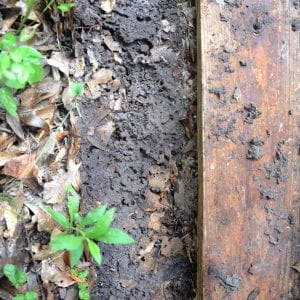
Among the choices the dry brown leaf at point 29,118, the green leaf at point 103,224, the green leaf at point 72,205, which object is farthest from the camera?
the dry brown leaf at point 29,118

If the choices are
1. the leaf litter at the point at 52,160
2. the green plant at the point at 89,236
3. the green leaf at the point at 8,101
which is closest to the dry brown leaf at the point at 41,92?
the leaf litter at the point at 52,160

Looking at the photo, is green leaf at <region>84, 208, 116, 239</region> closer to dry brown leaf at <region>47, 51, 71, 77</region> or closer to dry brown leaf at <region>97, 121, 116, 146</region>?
dry brown leaf at <region>97, 121, 116, 146</region>

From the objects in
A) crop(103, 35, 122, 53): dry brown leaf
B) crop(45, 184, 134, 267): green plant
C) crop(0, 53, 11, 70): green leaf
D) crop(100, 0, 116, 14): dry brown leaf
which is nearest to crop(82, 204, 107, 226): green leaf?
crop(45, 184, 134, 267): green plant

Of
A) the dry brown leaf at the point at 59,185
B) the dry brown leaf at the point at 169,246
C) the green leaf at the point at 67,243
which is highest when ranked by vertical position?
the green leaf at the point at 67,243

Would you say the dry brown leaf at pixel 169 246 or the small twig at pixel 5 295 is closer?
the small twig at pixel 5 295

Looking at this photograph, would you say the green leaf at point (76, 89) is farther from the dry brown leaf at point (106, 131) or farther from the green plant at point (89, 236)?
the green plant at point (89, 236)

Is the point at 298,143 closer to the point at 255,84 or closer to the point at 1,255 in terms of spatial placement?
the point at 255,84

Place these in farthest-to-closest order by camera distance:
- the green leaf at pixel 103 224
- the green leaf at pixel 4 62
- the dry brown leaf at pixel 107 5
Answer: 1. the dry brown leaf at pixel 107 5
2. the green leaf at pixel 103 224
3. the green leaf at pixel 4 62

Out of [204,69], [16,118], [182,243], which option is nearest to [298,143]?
[204,69]
